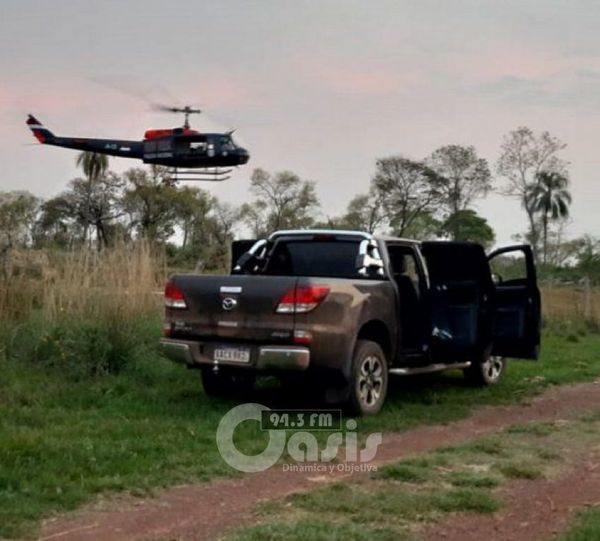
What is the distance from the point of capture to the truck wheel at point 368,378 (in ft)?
27.0

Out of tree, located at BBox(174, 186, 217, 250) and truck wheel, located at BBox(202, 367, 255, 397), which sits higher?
tree, located at BBox(174, 186, 217, 250)

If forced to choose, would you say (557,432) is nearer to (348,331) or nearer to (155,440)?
(348,331)

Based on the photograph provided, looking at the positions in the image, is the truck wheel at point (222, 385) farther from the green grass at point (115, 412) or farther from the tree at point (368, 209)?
the tree at point (368, 209)

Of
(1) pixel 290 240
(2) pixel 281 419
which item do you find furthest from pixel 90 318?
(2) pixel 281 419

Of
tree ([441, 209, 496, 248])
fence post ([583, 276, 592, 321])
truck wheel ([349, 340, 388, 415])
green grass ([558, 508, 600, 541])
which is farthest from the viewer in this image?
tree ([441, 209, 496, 248])

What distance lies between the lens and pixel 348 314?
8.12 metres

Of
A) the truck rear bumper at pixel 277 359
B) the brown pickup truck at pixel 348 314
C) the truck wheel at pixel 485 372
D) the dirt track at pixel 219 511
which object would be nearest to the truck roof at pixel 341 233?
the brown pickup truck at pixel 348 314

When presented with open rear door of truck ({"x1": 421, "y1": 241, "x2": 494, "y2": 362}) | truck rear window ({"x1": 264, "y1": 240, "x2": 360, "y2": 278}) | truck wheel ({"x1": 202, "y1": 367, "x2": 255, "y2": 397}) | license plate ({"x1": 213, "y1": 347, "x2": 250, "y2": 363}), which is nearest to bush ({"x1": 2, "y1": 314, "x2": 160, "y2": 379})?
truck wheel ({"x1": 202, "y1": 367, "x2": 255, "y2": 397})

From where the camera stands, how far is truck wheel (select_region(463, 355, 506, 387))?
10.9m

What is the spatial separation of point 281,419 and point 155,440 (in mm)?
1522

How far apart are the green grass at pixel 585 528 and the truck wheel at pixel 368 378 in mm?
3118

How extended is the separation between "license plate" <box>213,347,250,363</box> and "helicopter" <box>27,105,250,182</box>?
90.4 ft

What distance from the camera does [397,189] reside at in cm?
4372

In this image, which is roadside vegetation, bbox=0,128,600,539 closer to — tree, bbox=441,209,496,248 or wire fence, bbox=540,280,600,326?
wire fence, bbox=540,280,600,326
